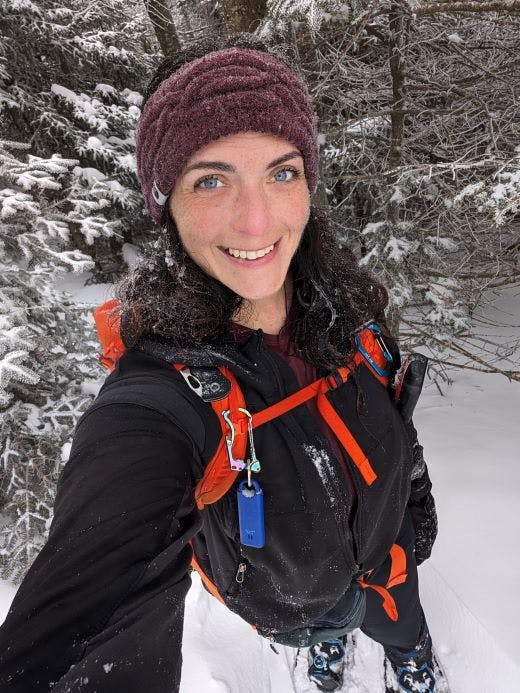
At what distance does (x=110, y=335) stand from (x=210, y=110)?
88 cm

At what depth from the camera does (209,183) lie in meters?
1.42

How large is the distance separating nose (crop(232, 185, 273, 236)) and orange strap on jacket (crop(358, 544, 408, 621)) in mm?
1884

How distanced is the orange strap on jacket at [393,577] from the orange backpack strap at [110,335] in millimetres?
1814

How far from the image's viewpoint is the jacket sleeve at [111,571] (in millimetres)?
848

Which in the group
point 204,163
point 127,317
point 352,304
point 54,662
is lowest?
point 54,662

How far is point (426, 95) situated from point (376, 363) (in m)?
5.20

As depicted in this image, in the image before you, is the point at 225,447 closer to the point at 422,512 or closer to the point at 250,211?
the point at 250,211

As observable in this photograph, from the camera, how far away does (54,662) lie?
84 cm

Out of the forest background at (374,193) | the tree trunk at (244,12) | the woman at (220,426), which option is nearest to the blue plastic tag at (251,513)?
the woman at (220,426)

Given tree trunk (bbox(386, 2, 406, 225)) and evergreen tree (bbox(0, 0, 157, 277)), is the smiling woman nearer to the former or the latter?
tree trunk (bbox(386, 2, 406, 225))

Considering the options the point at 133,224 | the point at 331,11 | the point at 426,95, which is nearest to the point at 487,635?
the point at 331,11

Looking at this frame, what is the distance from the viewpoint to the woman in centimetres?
94

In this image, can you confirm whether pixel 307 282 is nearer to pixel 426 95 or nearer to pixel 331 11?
pixel 331 11

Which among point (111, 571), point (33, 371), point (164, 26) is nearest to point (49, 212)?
point (33, 371)
